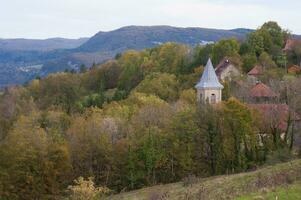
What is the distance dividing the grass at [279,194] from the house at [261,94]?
36858mm

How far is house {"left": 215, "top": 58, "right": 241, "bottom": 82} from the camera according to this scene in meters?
80.8

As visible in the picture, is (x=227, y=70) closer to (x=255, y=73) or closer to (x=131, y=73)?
(x=255, y=73)

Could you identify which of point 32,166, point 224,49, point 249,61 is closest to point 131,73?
point 224,49

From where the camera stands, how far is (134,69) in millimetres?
106188

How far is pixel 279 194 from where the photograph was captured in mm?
23438

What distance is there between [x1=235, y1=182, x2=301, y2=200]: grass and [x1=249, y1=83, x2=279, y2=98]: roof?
38035 mm

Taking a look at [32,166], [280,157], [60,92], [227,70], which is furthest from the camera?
[60,92]

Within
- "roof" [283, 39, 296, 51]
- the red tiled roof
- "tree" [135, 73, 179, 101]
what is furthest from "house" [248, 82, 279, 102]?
"roof" [283, 39, 296, 51]

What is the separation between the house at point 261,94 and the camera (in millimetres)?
61719

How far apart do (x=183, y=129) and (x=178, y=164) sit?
326 centimetres

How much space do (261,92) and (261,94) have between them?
1.37ft

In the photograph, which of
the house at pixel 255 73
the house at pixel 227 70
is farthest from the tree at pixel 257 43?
the house at pixel 255 73

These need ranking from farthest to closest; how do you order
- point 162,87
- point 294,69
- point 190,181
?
point 162,87 < point 294,69 < point 190,181

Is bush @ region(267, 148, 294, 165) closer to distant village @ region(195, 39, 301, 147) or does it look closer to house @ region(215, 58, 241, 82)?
distant village @ region(195, 39, 301, 147)
